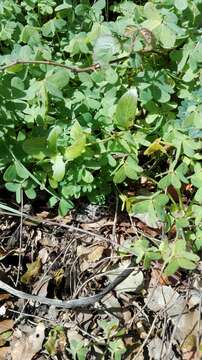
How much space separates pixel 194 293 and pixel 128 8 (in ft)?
3.55

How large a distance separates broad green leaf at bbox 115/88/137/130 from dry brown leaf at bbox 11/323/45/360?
0.81 meters

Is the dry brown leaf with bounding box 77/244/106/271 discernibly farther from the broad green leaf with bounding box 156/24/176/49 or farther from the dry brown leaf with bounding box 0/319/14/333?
the broad green leaf with bounding box 156/24/176/49

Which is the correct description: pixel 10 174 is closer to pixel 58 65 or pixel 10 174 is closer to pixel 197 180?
pixel 58 65

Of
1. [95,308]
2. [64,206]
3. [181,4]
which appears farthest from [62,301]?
[181,4]

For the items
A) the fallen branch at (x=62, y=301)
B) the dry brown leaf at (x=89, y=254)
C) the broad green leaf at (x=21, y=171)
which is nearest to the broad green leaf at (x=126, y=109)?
the broad green leaf at (x=21, y=171)

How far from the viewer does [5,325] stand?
2193 millimetres

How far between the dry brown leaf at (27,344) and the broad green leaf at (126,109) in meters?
0.81

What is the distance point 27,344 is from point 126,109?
93 centimetres

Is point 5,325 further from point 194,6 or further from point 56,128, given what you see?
point 194,6

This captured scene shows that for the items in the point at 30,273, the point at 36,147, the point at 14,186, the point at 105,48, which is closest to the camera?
the point at 105,48

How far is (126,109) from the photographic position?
197 centimetres

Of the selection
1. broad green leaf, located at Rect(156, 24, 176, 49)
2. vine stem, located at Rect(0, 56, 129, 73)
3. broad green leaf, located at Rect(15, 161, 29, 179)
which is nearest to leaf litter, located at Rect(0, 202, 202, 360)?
broad green leaf, located at Rect(15, 161, 29, 179)


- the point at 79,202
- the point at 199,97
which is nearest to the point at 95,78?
the point at 199,97

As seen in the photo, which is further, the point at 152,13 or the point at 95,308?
the point at 95,308
